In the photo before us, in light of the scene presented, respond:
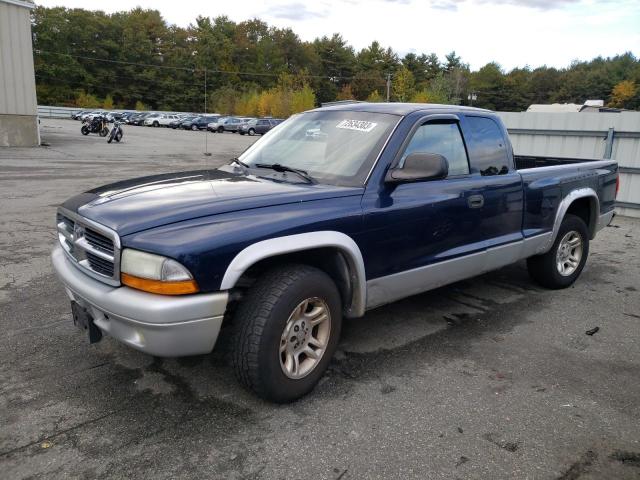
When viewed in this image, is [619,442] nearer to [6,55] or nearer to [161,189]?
[161,189]

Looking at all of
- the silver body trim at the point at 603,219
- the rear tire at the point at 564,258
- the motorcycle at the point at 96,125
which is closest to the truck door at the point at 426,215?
the rear tire at the point at 564,258

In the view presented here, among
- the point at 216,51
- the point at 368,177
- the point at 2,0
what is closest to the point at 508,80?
the point at 216,51

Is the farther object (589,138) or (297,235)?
(589,138)

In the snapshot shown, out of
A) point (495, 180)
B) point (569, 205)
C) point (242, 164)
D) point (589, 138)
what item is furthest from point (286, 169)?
point (589, 138)

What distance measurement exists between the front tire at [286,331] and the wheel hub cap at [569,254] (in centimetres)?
326

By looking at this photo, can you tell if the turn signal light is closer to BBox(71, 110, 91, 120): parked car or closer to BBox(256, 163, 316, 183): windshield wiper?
BBox(256, 163, 316, 183): windshield wiper

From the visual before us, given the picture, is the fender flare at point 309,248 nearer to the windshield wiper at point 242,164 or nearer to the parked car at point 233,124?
the windshield wiper at point 242,164

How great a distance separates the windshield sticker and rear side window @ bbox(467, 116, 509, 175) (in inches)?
40.3

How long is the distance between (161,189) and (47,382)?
1.43m

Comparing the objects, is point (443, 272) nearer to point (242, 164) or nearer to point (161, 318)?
point (242, 164)

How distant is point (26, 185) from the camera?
451 inches

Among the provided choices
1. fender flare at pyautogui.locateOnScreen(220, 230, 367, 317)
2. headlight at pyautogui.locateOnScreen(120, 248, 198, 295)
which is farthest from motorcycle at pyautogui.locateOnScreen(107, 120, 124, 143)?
headlight at pyautogui.locateOnScreen(120, 248, 198, 295)

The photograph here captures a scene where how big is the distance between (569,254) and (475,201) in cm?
214

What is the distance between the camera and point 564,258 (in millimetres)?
5555
